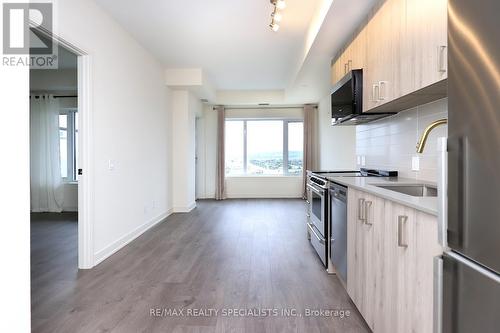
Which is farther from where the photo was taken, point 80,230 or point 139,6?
point 139,6

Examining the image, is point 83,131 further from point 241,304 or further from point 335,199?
point 335,199

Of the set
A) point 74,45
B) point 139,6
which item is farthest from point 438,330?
point 139,6

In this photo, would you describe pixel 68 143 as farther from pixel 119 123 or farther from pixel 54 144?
pixel 119 123

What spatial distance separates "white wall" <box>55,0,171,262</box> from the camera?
Answer: 2877 millimetres

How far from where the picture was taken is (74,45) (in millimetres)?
2613

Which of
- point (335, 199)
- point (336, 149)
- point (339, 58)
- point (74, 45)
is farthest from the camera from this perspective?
point (336, 149)

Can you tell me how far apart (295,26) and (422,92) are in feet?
7.06

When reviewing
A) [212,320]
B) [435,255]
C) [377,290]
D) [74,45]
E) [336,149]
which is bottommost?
[212,320]

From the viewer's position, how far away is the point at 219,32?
368cm

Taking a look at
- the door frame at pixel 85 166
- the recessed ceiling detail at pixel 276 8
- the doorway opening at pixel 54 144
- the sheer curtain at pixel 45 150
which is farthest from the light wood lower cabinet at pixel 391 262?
the sheer curtain at pixel 45 150

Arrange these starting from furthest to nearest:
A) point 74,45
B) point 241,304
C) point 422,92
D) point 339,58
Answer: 1. point 339,58
2. point 74,45
3. point 241,304
4. point 422,92

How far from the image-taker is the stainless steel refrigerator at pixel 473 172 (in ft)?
2.44

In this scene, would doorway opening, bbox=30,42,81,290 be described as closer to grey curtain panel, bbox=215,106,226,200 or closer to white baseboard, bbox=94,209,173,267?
white baseboard, bbox=94,209,173,267

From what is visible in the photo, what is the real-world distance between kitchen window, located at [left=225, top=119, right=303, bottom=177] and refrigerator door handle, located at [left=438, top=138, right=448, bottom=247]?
6.57 meters
